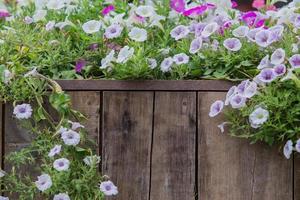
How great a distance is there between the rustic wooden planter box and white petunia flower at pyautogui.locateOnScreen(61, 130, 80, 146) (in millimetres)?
87

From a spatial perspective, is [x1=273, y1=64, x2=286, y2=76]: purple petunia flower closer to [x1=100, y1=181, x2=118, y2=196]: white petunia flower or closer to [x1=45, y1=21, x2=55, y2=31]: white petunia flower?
[x1=100, y1=181, x2=118, y2=196]: white petunia flower

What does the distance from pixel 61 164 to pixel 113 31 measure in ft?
1.51

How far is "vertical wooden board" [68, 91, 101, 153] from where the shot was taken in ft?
5.98

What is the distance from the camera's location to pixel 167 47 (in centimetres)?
196

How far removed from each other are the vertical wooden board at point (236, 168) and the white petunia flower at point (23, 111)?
475 mm

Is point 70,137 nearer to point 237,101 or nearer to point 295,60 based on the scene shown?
point 237,101

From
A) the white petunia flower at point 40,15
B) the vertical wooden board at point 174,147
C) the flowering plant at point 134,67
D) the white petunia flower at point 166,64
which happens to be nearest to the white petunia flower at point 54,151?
the flowering plant at point 134,67

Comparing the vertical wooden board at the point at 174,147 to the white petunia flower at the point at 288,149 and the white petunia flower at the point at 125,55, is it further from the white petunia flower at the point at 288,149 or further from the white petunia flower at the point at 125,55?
the white petunia flower at the point at 288,149

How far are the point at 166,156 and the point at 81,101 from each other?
288mm

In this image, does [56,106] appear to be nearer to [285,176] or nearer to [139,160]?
[139,160]

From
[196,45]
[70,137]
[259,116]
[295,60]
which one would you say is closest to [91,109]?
[70,137]

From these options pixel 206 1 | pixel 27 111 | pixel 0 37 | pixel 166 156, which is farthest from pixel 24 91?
pixel 206 1

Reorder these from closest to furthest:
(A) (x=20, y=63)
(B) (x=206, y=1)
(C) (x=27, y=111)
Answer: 1. (C) (x=27, y=111)
2. (A) (x=20, y=63)
3. (B) (x=206, y=1)

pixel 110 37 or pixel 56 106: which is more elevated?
pixel 110 37
